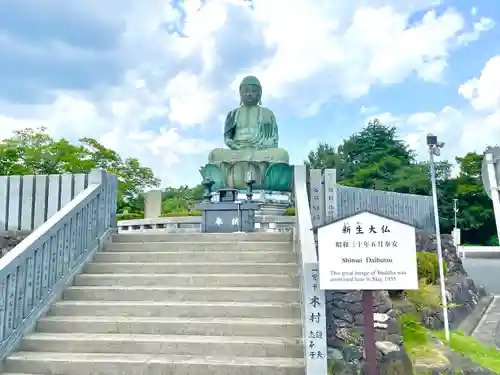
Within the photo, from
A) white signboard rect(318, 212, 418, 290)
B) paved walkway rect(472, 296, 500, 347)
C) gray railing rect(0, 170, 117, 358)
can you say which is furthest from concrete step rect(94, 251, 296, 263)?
paved walkway rect(472, 296, 500, 347)

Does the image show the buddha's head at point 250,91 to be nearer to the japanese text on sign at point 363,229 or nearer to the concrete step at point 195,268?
the concrete step at point 195,268

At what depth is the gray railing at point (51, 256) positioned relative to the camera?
496 cm

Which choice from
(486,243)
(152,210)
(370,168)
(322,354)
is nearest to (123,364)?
(322,354)

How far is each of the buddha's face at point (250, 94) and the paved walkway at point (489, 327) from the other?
32.1 ft

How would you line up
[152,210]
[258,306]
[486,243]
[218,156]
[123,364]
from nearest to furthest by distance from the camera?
[123,364]
[258,306]
[218,156]
[152,210]
[486,243]

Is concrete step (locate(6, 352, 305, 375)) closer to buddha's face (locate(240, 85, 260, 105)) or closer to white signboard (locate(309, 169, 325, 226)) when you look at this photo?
white signboard (locate(309, 169, 325, 226))

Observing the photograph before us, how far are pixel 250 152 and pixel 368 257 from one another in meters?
11.5

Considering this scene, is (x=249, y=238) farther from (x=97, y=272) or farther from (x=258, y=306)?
(x=97, y=272)

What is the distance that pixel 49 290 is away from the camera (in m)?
5.64

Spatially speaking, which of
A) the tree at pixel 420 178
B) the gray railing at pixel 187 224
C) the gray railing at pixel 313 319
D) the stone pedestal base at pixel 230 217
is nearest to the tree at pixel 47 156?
the gray railing at pixel 187 224

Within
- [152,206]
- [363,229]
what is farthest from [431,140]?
[152,206]

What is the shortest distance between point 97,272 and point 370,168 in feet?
97.1

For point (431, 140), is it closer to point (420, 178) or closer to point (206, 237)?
point (206, 237)

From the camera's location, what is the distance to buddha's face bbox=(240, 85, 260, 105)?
54.9 feet
